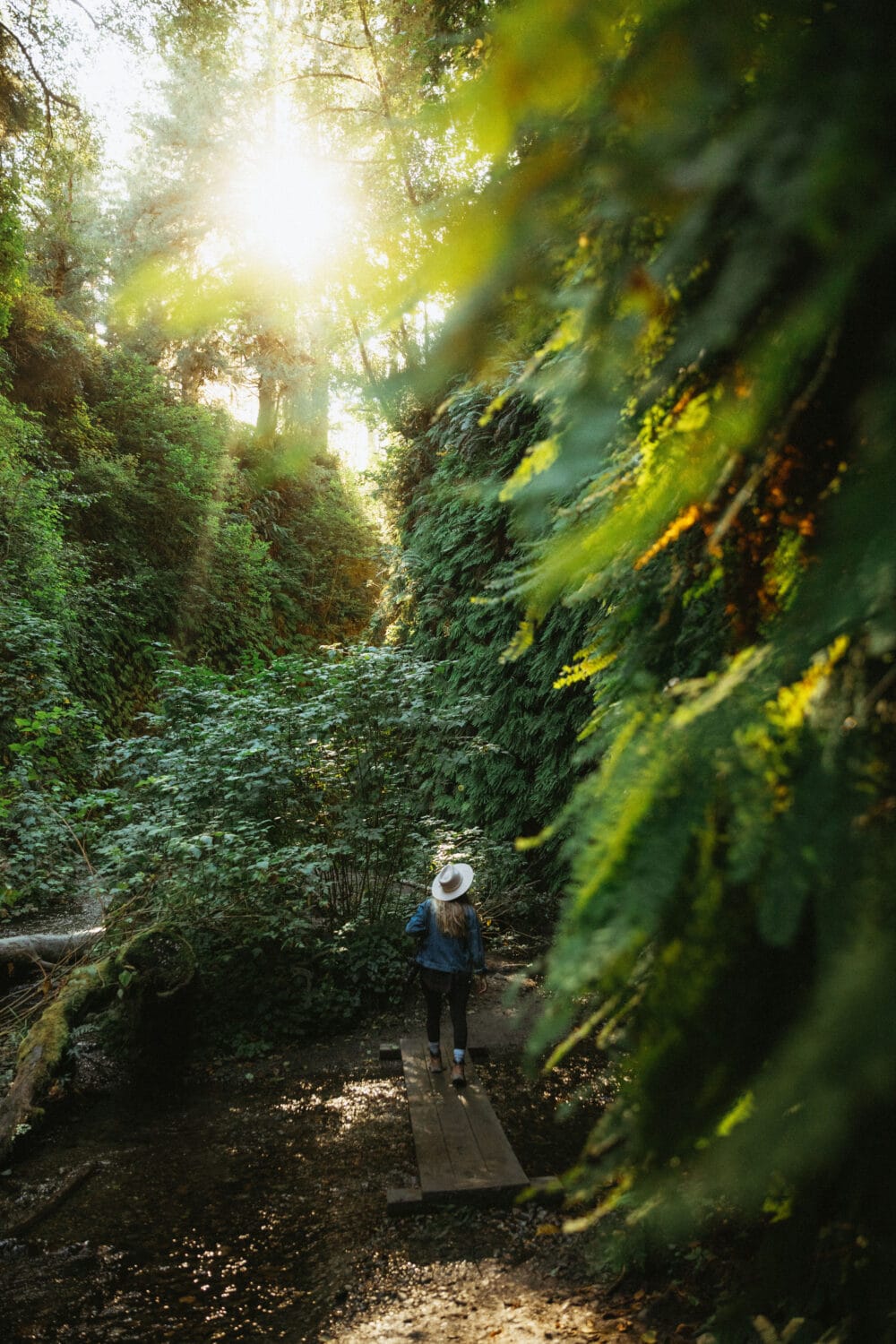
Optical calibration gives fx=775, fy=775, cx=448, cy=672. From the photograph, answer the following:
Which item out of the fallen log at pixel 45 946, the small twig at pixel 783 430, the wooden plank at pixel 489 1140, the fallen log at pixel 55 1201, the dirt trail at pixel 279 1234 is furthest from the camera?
the fallen log at pixel 45 946

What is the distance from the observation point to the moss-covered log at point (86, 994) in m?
4.84

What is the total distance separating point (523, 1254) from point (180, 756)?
4735 millimetres

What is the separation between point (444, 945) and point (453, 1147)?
1281mm

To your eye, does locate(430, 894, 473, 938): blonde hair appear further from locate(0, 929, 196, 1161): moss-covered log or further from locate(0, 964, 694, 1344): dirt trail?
locate(0, 929, 196, 1161): moss-covered log

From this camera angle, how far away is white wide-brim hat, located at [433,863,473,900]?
5566 mm

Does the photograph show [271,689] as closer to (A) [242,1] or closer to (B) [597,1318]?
(B) [597,1318]

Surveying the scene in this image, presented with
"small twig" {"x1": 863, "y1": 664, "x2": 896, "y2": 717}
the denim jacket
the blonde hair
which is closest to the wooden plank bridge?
the denim jacket

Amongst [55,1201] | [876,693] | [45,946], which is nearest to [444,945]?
[55,1201]

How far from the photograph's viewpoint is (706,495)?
832 mm

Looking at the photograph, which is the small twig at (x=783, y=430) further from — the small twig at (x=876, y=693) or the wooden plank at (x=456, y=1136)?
the wooden plank at (x=456, y=1136)

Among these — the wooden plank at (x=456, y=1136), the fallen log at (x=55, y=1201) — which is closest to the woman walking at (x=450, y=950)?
the wooden plank at (x=456, y=1136)

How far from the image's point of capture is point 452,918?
554cm

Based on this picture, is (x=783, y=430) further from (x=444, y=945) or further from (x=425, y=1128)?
(x=444, y=945)

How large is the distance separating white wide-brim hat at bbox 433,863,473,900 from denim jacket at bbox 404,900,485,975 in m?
0.13
